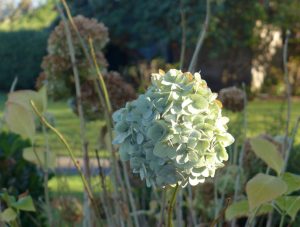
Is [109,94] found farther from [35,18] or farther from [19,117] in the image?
[35,18]

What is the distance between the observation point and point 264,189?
4.96 feet

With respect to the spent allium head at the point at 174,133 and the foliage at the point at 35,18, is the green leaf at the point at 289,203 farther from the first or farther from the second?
the foliage at the point at 35,18

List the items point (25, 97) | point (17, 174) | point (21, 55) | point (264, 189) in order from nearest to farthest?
1. point (264, 189)
2. point (25, 97)
3. point (17, 174)
4. point (21, 55)

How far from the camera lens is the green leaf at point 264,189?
4.93ft

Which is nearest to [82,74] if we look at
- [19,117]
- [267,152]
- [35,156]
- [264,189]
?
[35,156]

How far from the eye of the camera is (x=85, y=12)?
56.7ft

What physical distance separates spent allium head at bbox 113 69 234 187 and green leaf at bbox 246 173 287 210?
19cm

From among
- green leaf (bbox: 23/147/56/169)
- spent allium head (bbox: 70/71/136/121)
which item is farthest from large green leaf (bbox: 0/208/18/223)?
spent allium head (bbox: 70/71/136/121)

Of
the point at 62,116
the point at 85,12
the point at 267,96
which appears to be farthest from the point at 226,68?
the point at 62,116

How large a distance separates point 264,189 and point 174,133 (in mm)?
307

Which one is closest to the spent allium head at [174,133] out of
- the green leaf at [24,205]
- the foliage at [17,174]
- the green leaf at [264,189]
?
the green leaf at [264,189]

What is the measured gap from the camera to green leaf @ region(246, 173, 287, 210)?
150 cm

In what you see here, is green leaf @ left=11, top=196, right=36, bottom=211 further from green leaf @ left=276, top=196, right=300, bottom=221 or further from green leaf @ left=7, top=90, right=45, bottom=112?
green leaf @ left=276, top=196, right=300, bottom=221

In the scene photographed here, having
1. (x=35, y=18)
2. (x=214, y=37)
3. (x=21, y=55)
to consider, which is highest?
(x=214, y=37)
